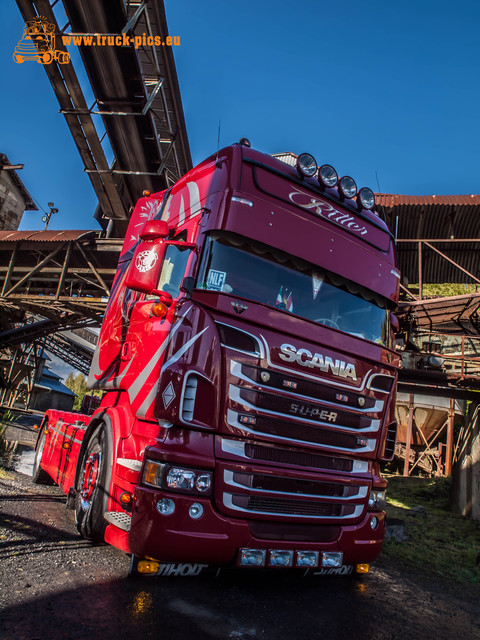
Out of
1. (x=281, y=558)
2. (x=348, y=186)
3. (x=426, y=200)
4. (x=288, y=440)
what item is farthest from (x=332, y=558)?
(x=426, y=200)

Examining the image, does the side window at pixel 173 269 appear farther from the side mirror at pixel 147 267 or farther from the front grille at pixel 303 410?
the front grille at pixel 303 410

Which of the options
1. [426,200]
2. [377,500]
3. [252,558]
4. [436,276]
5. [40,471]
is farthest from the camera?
[436,276]

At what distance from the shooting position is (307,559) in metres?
3.35

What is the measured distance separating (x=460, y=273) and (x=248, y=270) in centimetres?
1045

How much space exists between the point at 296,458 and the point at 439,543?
5.36m

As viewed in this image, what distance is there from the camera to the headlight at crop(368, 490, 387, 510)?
3973mm

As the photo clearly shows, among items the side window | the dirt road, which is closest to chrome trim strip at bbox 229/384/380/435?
the side window

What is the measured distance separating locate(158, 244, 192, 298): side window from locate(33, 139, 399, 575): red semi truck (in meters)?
0.02

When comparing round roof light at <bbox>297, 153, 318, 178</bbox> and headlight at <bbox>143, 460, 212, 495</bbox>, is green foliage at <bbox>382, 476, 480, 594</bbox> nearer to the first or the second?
headlight at <bbox>143, 460, 212, 495</bbox>

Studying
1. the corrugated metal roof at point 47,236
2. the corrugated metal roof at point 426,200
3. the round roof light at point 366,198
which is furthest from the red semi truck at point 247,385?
the corrugated metal roof at point 47,236

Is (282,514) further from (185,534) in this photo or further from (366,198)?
(366,198)

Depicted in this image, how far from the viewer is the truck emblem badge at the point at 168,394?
3131mm

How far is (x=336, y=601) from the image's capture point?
12.4 ft

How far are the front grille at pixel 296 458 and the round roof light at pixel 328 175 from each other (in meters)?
2.84
